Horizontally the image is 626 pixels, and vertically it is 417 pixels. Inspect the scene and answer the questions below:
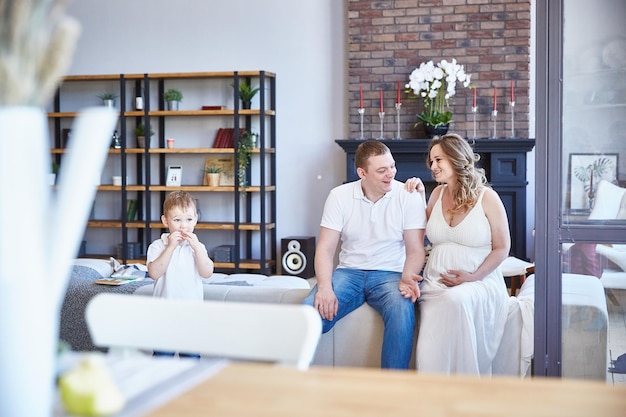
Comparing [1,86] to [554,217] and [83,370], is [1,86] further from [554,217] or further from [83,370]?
[554,217]

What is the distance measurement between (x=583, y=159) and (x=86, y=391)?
9.12 ft

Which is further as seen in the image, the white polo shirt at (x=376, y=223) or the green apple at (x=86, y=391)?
the white polo shirt at (x=376, y=223)

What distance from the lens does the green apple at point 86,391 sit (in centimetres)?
104

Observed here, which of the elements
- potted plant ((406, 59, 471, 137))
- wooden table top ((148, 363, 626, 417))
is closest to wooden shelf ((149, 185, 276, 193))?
potted plant ((406, 59, 471, 137))

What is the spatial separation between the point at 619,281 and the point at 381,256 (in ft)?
3.48

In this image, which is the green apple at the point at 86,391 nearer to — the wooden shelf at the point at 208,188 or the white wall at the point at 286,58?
the wooden shelf at the point at 208,188

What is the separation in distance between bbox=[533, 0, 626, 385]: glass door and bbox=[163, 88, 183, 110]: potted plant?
17.8ft

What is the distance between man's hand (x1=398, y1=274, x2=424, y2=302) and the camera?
12.1 feet

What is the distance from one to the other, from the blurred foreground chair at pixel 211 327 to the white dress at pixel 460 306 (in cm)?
197

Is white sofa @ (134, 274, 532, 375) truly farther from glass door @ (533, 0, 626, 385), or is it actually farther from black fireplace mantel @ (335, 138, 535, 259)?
black fireplace mantel @ (335, 138, 535, 259)

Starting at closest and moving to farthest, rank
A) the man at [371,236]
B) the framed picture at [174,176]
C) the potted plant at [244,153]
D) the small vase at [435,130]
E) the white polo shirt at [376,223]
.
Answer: the man at [371,236]
the white polo shirt at [376,223]
the small vase at [435,130]
the potted plant at [244,153]
the framed picture at [174,176]

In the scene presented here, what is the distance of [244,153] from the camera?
26.7 feet

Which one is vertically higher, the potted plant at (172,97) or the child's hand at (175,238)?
the potted plant at (172,97)

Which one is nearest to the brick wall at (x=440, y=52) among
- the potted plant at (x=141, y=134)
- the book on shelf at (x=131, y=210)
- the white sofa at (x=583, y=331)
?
the potted plant at (x=141, y=134)
